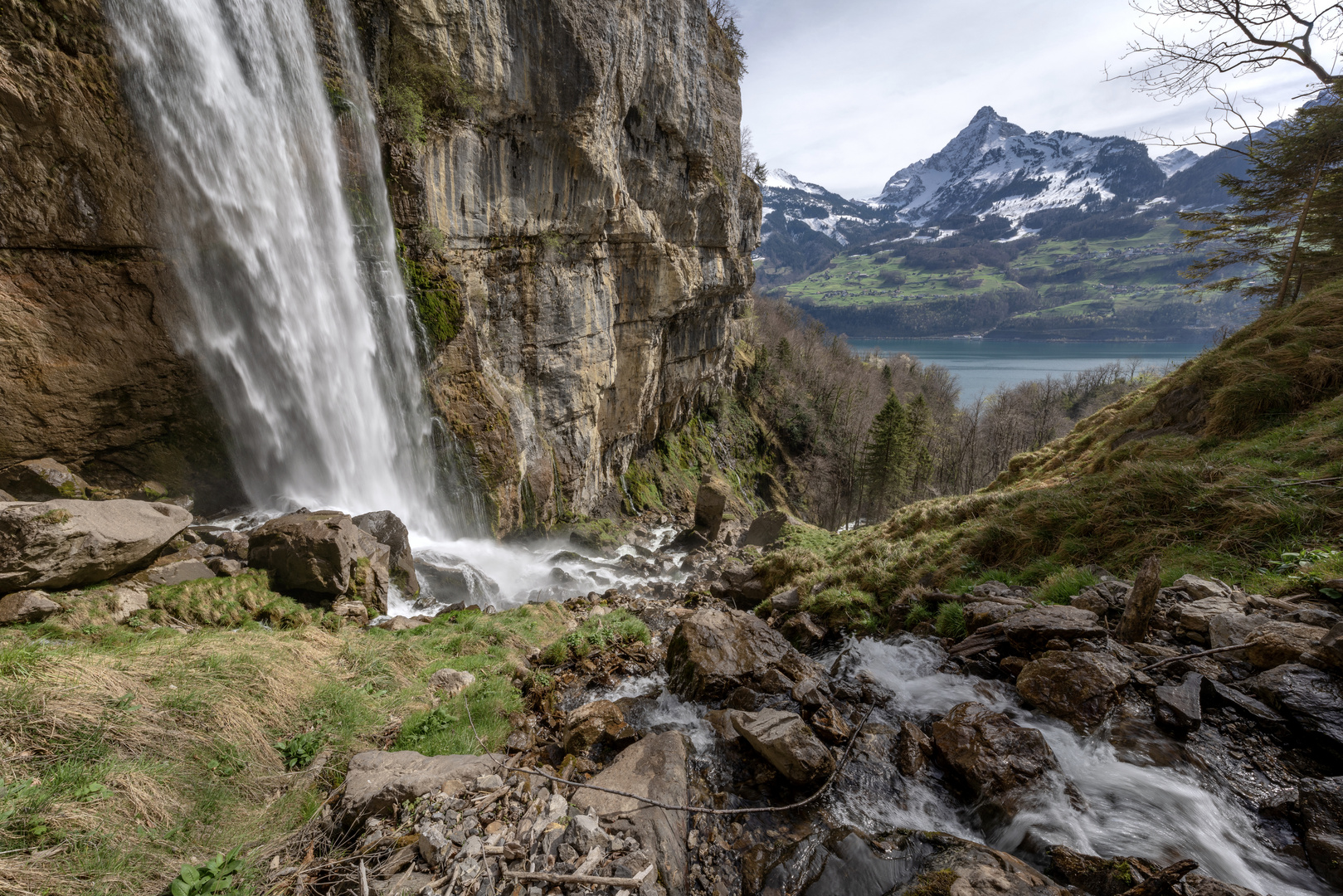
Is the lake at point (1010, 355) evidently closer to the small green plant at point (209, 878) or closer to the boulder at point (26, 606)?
the small green plant at point (209, 878)

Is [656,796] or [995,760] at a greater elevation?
[995,760]

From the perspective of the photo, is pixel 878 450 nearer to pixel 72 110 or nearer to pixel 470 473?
pixel 470 473

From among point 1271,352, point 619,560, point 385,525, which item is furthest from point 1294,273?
point 385,525

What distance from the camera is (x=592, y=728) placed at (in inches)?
177

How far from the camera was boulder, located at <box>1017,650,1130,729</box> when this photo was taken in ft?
12.5

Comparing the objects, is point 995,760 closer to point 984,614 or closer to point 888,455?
point 984,614

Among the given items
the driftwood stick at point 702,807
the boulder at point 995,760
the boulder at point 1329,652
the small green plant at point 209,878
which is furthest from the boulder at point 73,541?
the boulder at point 1329,652

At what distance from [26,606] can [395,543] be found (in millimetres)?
4991

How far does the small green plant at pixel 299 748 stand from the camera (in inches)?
160

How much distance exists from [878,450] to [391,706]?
110 feet

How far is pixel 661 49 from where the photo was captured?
17906mm

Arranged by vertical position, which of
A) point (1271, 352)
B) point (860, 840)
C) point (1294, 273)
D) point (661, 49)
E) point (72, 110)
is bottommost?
point (860, 840)

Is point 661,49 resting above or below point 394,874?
above

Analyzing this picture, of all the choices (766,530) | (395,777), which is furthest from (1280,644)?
(766,530)
